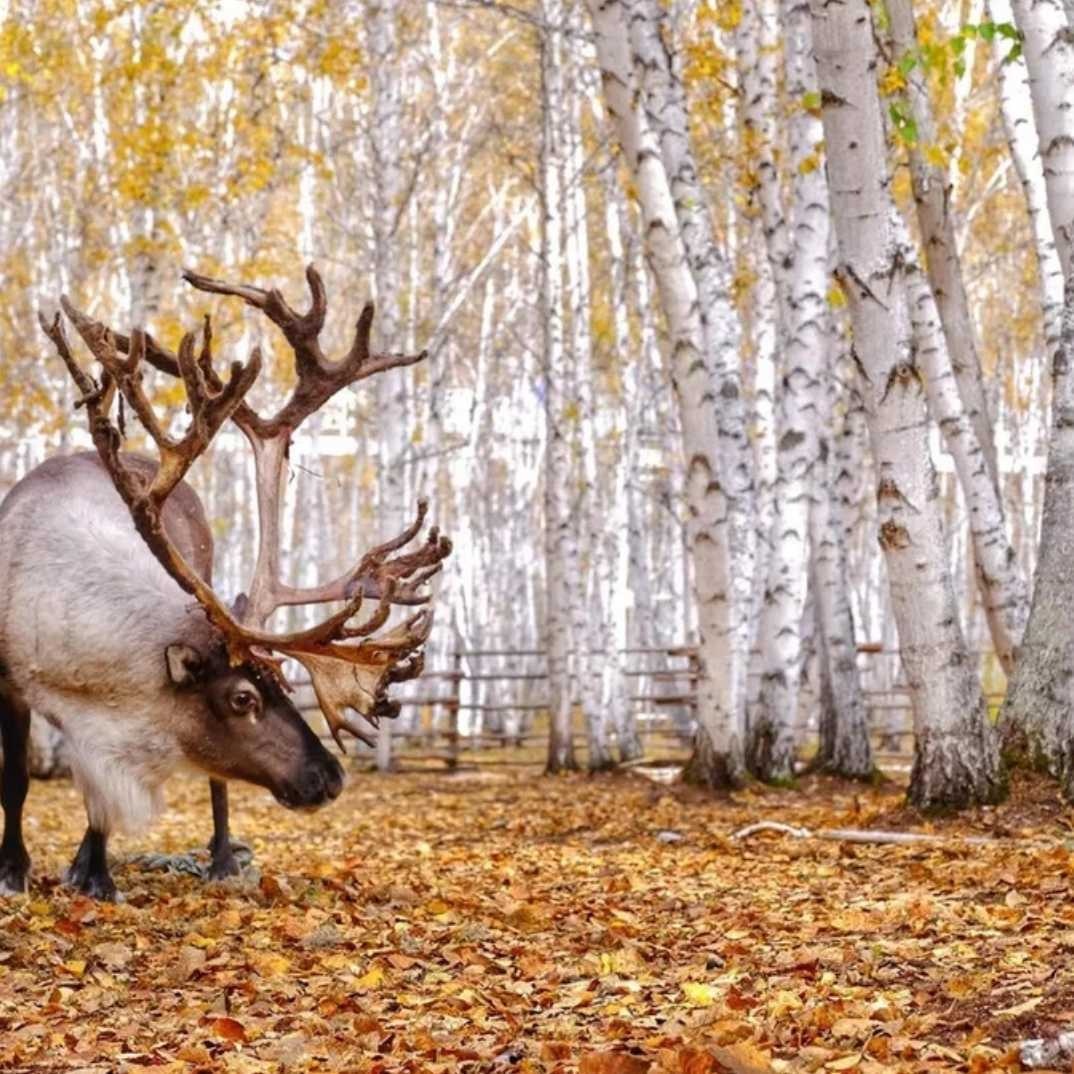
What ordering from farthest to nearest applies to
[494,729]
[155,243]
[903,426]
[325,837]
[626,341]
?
[494,729], [626,341], [155,243], [325,837], [903,426]

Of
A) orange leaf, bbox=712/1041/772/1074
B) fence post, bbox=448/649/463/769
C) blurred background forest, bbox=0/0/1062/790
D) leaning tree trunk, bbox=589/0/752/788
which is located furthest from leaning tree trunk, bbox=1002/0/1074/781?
fence post, bbox=448/649/463/769

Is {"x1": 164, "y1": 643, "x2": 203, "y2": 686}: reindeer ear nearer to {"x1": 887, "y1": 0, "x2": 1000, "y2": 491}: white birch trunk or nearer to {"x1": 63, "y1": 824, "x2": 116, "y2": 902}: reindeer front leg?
{"x1": 63, "y1": 824, "x2": 116, "y2": 902}: reindeer front leg

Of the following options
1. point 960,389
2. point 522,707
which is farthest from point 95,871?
point 522,707

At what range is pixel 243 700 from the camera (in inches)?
287

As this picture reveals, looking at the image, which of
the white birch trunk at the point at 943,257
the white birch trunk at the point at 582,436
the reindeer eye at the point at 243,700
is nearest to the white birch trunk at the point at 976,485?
the white birch trunk at the point at 943,257

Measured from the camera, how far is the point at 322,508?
36.2 m

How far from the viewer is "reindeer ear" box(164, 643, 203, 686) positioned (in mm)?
7277

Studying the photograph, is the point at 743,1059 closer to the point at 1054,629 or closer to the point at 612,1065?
the point at 612,1065

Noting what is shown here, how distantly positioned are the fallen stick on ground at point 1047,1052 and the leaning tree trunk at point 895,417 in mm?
4860

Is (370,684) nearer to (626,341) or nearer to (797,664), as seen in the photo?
(797,664)

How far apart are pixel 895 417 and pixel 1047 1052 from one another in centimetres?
512

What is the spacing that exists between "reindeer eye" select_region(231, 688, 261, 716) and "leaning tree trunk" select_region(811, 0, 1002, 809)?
10.5ft

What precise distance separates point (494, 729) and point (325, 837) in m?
19.3

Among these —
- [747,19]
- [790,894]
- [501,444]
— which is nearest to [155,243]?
[747,19]
